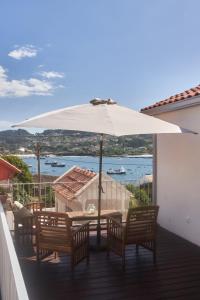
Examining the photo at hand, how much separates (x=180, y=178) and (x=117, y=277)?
275 centimetres

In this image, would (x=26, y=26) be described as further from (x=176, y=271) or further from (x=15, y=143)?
(x=176, y=271)

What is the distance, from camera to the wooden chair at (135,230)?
4914mm

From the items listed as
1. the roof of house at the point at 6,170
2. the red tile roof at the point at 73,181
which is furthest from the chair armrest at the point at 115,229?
the red tile roof at the point at 73,181

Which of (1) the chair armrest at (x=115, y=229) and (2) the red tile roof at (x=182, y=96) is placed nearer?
(1) the chair armrest at (x=115, y=229)

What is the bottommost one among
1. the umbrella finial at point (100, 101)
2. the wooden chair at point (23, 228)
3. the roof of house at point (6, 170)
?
the wooden chair at point (23, 228)

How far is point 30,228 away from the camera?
5.61m

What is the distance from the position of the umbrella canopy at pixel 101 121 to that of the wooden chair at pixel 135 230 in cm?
123

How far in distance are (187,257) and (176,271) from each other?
706 mm

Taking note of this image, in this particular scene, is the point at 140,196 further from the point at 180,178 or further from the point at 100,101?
the point at 100,101

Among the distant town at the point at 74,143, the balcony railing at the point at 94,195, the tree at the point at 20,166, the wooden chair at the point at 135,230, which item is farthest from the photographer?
the tree at the point at 20,166

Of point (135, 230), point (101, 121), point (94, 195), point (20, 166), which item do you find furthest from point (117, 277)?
point (20, 166)

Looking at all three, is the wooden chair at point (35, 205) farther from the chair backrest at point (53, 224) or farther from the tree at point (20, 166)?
the tree at point (20, 166)

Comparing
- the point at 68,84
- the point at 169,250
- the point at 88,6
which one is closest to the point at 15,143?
the point at 88,6

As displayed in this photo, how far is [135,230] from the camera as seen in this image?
5016mm
